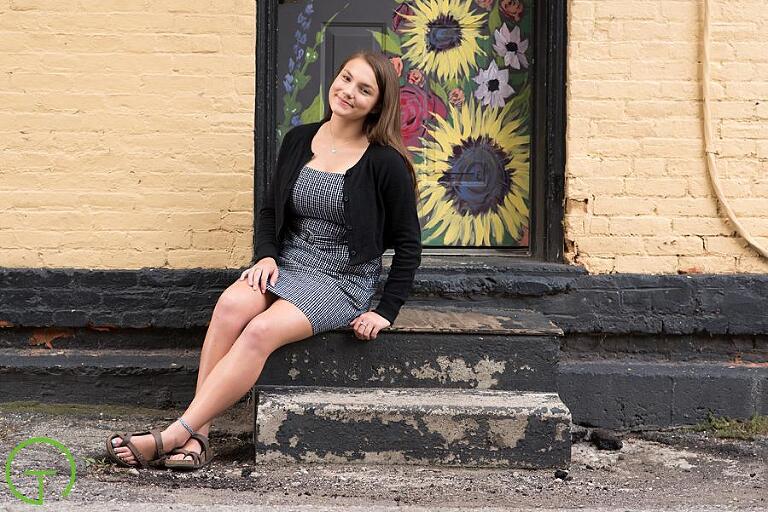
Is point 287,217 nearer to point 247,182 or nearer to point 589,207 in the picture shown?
point 247,182

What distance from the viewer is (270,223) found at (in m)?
4.16

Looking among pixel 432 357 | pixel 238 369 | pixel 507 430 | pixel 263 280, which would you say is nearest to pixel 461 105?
pixel 432 357

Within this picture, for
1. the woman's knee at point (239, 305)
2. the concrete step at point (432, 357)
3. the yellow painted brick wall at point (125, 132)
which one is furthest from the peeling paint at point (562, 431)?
the yellow painted brick wall at point (125, 132)

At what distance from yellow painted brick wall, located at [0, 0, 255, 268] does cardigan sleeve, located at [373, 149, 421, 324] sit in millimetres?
907

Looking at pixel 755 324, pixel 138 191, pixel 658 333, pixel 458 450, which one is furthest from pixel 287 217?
pixel 755 324

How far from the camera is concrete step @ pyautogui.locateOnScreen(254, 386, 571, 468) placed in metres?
3.81

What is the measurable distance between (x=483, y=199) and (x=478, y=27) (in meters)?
0.87

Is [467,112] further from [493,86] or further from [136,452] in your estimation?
[136,452]

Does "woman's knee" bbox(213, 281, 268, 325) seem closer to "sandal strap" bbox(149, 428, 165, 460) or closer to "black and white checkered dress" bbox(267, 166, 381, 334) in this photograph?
"black and white checkered dress" bbox(267, 166, 381, 334)

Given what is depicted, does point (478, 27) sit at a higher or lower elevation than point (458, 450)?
higher

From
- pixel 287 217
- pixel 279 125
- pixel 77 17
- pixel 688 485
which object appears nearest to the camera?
pixel 688 485

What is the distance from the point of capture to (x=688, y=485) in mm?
3760

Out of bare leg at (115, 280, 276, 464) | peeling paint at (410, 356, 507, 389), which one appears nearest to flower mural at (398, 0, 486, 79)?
peeling paint at (410, 356, 507, 389)

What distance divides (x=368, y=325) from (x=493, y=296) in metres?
0.95
